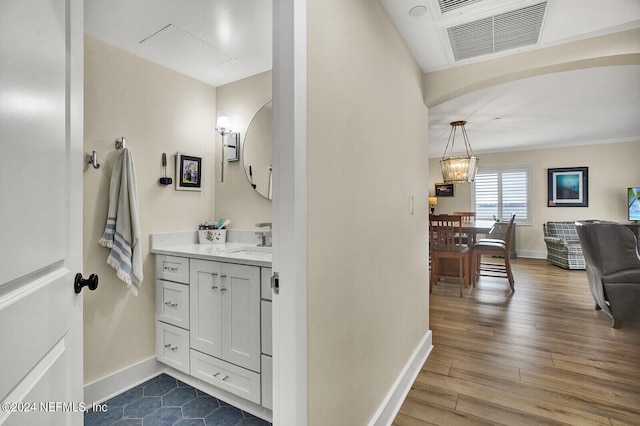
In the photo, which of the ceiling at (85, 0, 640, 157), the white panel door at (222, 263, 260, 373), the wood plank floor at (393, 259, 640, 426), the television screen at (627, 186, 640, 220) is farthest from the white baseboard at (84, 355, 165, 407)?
the television screen at (627, 186, 640, 220)

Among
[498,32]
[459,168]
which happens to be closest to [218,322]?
[498,32]

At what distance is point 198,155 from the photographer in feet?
8.77

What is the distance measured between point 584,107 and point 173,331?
5.41 meters

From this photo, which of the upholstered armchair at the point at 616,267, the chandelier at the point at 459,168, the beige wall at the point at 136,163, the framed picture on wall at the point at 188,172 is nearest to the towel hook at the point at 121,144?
the beige wall at the point at 136,163

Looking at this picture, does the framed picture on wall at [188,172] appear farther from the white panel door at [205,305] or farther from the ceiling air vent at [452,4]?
the ceiling air vent at [452,4]

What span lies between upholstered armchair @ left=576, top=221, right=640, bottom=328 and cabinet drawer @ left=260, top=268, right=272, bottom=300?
328 centimetres

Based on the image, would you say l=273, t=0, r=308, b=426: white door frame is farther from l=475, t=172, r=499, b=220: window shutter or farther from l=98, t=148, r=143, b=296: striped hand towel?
l=475, t=172, r=499, b=220: window shutter

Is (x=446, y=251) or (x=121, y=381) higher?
(x=446, y=251)

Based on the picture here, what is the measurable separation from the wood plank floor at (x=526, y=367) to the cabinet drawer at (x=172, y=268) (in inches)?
62.5

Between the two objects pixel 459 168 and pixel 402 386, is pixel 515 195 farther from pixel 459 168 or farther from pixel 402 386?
pixel 402 386

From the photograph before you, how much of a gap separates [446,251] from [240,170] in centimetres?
314

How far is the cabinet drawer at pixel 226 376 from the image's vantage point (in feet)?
5.80

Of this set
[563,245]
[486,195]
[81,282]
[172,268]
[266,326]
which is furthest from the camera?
[486,195]

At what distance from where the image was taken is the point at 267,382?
5.64 ft
